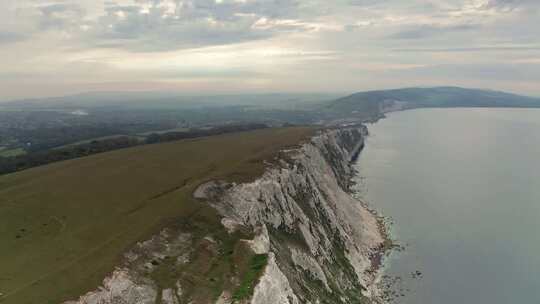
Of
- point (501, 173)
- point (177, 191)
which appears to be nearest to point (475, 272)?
point (177, 191)

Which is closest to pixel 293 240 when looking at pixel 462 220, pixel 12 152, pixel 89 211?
pixel 89 211

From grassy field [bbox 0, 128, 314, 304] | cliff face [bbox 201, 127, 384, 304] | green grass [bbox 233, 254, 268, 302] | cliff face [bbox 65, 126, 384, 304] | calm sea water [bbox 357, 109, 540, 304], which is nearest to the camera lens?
green grass [bbox 233, 254, 268, 302]

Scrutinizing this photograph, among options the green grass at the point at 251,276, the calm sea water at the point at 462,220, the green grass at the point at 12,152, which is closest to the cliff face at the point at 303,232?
the green grass at the point at 251,276

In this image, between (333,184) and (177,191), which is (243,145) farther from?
(177,191)

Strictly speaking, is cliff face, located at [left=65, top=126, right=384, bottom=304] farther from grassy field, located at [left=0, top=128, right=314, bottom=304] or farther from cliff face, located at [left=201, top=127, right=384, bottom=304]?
grassy field, located at [left=0, top=128, right=314, bottom=304]

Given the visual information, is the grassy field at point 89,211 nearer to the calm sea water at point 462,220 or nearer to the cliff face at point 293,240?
the cliff face at point 293,240

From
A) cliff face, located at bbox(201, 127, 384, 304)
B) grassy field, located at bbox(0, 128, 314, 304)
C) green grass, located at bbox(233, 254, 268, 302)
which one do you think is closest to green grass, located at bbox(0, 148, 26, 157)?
grassy field, located at bbox(0, 128, 314, 304)
